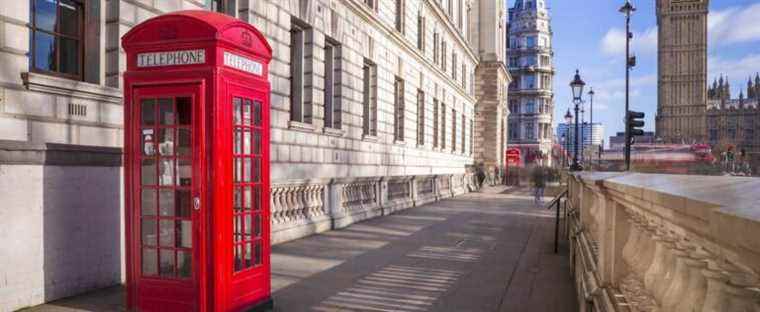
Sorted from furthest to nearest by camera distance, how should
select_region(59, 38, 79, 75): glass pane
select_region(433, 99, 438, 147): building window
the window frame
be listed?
select_region(433, 99, 438, 147): building window, select_region(59, 38, 79, 75): glass pane, the window frame

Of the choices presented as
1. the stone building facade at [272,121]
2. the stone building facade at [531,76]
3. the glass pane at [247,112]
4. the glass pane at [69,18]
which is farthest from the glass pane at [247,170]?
the stone building facade at [531,76]

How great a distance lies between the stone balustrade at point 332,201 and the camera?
11.3 m

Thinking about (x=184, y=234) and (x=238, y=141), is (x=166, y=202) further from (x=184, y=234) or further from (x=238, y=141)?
(x=238, y=141)

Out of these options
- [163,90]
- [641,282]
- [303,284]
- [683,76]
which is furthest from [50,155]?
[683,76]

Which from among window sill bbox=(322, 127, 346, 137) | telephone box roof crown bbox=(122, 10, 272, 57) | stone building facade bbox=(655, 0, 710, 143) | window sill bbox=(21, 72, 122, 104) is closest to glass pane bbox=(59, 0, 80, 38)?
window sill bbox=(21, 72, 122, 104)

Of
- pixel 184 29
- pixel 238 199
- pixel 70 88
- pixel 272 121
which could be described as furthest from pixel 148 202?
pixel 272 121

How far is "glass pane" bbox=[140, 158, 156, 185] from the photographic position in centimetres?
550

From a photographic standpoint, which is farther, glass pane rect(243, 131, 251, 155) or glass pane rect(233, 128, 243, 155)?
glass pane rect(243, 131, 251, 155)

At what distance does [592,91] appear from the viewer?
5144 cm

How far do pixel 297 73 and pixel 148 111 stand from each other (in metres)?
8.70

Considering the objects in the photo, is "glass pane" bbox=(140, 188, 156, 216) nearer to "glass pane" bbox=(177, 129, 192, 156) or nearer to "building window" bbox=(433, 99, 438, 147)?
"glass pane" bbox=(177, 129, 192, 156)

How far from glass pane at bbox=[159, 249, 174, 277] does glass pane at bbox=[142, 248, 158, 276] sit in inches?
2.6

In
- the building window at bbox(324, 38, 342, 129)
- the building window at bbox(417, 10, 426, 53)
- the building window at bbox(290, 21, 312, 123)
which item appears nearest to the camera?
A: the building window at bbox(290, 21, 312, 123)

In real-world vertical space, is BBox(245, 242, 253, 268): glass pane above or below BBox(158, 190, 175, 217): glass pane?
below
